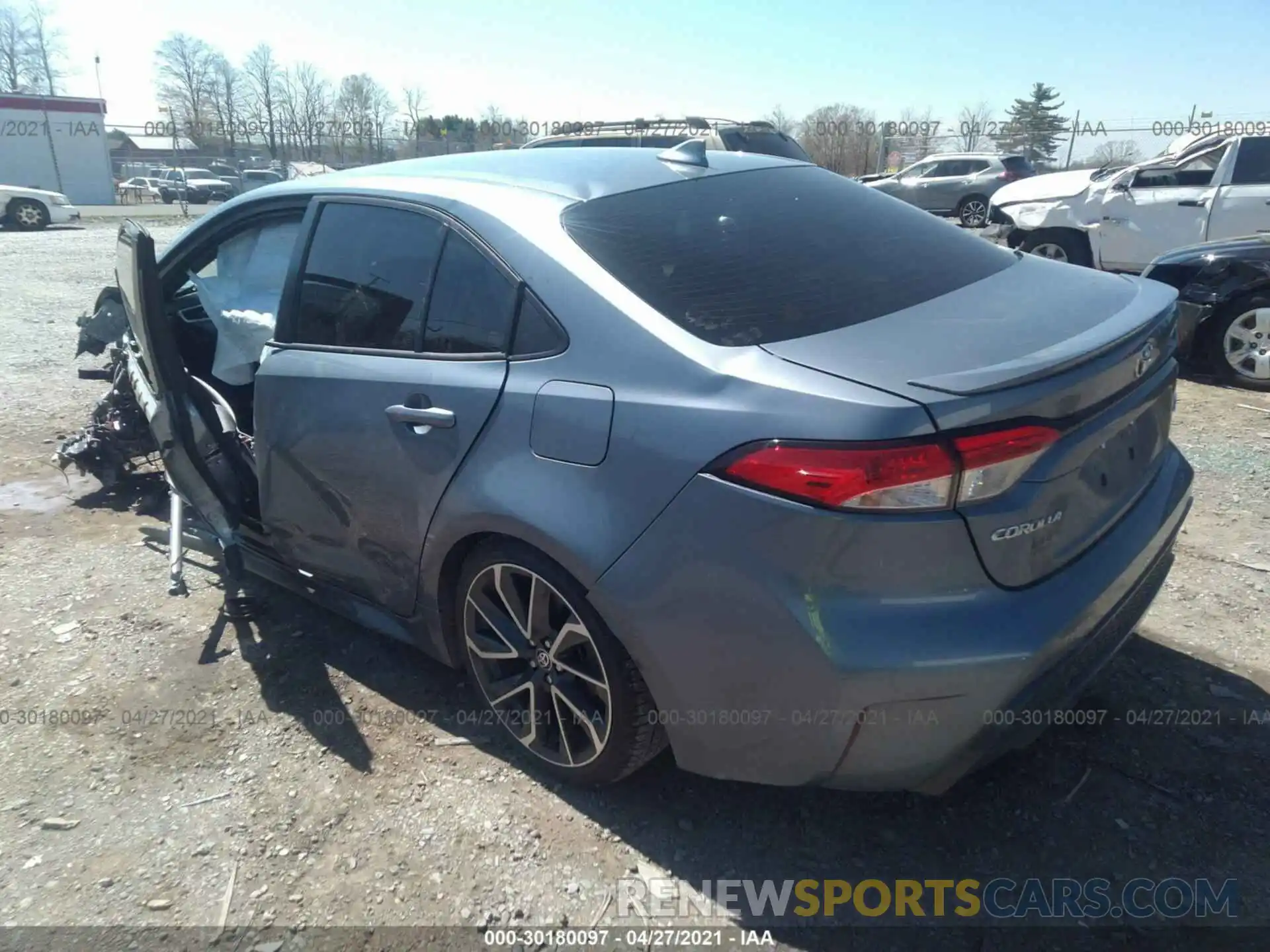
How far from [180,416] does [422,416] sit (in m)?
1.32

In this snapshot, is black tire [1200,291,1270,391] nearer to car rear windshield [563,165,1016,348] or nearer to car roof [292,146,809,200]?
car rear windshield [563,165,1016,348]

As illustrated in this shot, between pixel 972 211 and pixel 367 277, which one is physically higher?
pixel 367 277

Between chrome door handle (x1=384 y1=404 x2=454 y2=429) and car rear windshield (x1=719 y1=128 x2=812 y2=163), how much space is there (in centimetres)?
967

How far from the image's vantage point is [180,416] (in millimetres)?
3367

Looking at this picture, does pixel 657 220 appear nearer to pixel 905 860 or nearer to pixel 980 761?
pixel 980 761

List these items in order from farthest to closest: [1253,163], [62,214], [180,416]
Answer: [62,214], [1253,163], [180,416]

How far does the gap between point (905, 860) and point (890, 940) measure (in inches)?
10.1

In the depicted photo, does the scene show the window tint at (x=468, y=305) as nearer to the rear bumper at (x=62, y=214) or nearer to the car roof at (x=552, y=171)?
the car roof at (x=552, y=171)

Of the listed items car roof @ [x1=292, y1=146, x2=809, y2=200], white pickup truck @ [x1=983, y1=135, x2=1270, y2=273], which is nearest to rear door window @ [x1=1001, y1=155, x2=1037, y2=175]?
white pickup truck @ [x1=983, y1=135, x2=1270, y2=273]

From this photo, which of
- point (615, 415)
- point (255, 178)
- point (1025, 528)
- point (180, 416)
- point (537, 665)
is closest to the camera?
point (1025, 528)

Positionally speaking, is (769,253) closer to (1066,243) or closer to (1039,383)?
(1039,383)

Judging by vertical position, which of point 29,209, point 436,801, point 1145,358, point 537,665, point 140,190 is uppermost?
point 1145,358

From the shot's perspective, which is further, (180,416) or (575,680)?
(180,416)

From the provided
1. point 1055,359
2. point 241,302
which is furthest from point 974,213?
point 1055,359
